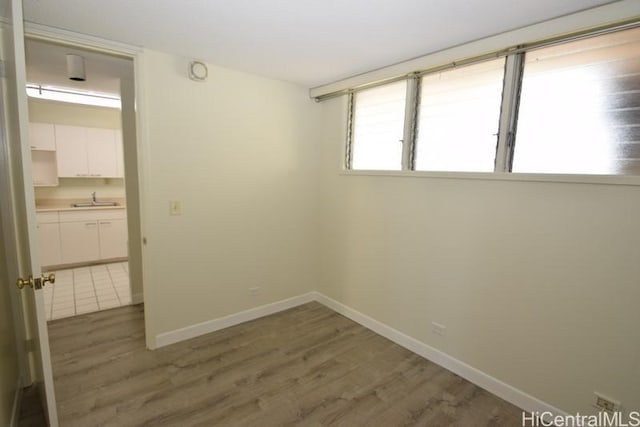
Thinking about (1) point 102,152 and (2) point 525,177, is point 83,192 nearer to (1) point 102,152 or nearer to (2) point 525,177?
(1) point 102,152

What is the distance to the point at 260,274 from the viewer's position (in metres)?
3.30

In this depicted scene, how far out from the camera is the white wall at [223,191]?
2576mm

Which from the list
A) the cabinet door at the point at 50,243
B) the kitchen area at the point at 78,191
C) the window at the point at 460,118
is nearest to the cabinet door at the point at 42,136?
the kitchen area at the point at 78,191

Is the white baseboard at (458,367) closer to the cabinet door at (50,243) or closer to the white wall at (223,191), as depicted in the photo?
the white wall at (223,191)

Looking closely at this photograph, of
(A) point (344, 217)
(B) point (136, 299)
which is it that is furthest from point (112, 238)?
(A) point (344, 217)

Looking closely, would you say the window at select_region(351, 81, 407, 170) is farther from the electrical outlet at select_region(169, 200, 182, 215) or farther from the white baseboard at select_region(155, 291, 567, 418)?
the electrical outlet at select_region(169, 200, 182, 215)

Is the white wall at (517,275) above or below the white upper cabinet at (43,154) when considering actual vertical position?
below

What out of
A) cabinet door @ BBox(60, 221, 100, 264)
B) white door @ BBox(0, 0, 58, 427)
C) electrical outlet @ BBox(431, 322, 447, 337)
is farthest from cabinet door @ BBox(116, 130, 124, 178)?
electrical outlet @ BBox(431, 322, 447, 337)

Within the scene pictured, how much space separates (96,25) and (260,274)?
243 cm

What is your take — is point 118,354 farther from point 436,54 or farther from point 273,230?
point 436,54

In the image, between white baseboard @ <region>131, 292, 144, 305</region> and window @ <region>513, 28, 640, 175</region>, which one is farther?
white baseboard @ <region>131, 292, 144, 305</region>

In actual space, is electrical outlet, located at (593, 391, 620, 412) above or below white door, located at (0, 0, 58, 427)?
below

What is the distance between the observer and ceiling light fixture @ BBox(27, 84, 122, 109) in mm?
4164

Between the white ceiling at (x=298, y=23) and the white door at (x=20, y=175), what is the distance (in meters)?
0.48
